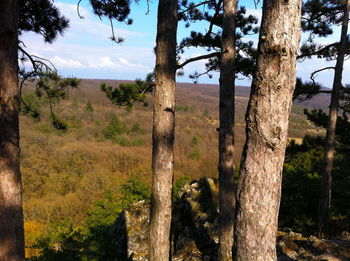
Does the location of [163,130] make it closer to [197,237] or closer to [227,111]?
[227,111]

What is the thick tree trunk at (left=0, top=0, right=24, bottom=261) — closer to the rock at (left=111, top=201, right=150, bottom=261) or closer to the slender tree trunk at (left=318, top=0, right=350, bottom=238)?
the rock at (left=111, top=201, right=150, bottom=261)

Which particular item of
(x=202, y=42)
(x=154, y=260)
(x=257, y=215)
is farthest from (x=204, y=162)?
(x=257, y=215)

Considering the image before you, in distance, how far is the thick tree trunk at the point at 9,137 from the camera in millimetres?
3143

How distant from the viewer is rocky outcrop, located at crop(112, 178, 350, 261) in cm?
512

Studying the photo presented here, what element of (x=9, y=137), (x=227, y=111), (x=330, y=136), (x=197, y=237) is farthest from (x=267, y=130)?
(x=330, y=136)

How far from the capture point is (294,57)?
1.69 metres

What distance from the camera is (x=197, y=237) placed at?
6.34 m

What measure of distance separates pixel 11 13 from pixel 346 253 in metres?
6.38

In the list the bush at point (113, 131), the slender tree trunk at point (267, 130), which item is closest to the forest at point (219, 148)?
the slender tree trunk at point (267, 130)

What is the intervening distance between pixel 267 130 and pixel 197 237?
523 centimetres

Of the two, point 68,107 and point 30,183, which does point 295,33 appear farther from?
point 68,107

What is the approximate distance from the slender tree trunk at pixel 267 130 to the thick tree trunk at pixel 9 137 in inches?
106

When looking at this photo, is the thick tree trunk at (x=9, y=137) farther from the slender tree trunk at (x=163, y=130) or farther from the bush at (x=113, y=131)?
the bush at (x=113, y=131)

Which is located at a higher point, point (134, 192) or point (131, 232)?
point (131, 232)
